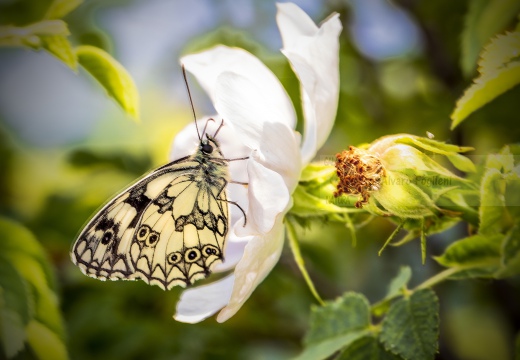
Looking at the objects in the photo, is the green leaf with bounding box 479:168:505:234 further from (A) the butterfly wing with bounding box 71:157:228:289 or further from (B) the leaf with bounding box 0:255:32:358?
(B) the leaf with bounding box 0:255:32:358

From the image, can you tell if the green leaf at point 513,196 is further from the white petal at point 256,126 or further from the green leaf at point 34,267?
the green leaf at point 34,267

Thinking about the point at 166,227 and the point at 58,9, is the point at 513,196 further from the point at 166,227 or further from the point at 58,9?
the point at 58,9

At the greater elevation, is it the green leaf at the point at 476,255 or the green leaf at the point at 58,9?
the green leaf at the point at 58,9

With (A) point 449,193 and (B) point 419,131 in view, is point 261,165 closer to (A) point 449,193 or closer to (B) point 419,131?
(A) point 449,193

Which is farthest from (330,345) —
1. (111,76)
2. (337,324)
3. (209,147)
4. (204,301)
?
(111,76)

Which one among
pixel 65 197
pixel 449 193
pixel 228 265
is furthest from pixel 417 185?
pixel 65 197

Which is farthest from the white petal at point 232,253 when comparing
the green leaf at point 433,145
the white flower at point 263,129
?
the green leaf at point 433,145
